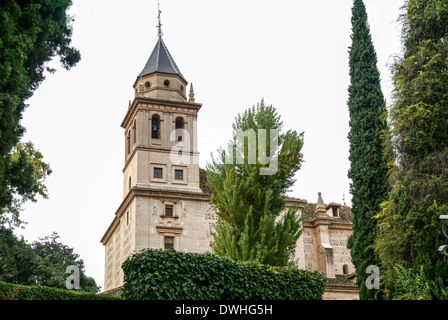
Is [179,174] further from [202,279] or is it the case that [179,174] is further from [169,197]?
[202,279]

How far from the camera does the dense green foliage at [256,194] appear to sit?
20.3 meters

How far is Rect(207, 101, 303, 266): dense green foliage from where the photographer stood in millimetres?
20312

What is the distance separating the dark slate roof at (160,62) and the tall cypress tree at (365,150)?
22.3 meters

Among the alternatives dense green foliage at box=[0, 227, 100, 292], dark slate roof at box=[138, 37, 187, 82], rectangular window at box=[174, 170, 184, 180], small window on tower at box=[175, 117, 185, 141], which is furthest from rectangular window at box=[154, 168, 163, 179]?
dense green foliage at box=[0, 227, 100, 292]

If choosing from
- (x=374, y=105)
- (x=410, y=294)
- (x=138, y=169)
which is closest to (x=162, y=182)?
(x=138, y=169)

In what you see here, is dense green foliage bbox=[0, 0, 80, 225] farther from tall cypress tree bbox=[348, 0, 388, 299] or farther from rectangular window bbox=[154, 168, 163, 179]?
rectangular window bbox=[154, 168, 163, 179]

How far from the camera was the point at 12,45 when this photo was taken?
53.0 feet

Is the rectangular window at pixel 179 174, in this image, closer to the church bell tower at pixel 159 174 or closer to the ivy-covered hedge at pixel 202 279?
the church bell tower at pixel 159 174

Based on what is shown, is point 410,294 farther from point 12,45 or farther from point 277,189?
point 12,45

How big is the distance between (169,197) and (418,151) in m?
22.6

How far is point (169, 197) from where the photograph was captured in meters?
41.8

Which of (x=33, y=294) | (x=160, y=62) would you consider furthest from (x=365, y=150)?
(x=160, y=62)

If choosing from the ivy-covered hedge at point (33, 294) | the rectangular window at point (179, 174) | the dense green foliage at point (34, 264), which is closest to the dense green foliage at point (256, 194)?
the ivy-covered hedge at point (33, 294)

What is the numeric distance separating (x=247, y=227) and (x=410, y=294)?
5357 mm
